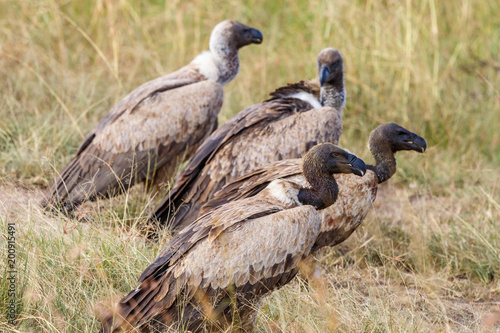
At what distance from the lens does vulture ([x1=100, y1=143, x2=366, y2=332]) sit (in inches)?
136

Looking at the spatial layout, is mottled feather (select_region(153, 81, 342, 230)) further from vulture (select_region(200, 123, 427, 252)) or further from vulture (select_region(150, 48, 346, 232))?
vulture (select_region(200, 123, 427, 252))

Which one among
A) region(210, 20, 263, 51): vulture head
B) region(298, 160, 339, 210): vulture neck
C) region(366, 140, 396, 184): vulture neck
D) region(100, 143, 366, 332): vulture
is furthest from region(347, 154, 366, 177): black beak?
region(210, 20, 263, 51): vulture head

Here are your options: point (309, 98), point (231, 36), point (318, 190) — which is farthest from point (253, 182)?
point (231, 36)

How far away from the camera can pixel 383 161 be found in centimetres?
486

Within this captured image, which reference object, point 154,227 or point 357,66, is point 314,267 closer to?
point 154,227

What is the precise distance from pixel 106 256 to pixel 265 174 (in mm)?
1074

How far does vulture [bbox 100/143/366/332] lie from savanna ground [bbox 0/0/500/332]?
7.9 inches

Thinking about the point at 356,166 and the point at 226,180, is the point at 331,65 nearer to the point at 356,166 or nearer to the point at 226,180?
the point at 226,180

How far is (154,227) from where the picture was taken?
4.86 m

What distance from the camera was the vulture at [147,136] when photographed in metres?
5.61

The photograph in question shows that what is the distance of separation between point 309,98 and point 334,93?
0.24 meters

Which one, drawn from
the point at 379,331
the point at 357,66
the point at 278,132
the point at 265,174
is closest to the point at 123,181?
the point at 278,132

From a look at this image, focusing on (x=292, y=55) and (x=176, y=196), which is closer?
(x=176, y=196)

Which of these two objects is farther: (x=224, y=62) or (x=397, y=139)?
(x=224, y=62)
